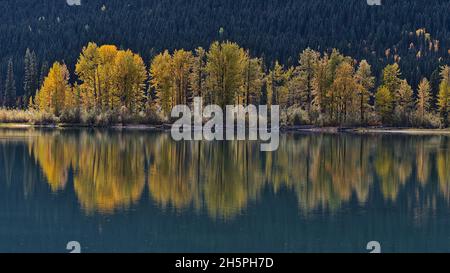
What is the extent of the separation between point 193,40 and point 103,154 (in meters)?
136

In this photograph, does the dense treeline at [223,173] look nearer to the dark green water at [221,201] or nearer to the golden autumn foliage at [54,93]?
the dark green water at [221,201]

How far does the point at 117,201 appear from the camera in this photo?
90.6ft

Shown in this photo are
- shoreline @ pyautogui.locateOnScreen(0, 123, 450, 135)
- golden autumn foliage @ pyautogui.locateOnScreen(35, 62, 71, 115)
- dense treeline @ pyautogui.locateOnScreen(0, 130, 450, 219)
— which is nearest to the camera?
dense treeline @ pyautogui.locateOnScreen(0, 130, 450, 219)

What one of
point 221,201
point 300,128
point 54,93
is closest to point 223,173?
point 221,201

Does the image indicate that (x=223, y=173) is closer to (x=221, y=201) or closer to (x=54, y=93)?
(x=221, y=201)

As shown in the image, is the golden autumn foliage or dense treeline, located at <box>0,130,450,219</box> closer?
dense treeline, located at <box>0,130,450,219</box>

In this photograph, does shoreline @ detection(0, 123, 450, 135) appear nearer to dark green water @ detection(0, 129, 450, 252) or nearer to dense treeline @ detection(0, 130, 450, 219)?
dense treeline @ detection(0, 130, 450, 219)

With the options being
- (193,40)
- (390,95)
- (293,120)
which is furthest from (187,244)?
(193,40)

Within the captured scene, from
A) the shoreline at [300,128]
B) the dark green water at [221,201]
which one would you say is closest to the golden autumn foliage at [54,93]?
the shoreline at [300,128]

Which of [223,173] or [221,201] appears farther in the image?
[223,173]

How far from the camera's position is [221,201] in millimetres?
27906

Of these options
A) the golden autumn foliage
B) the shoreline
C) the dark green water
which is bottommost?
the dark green water

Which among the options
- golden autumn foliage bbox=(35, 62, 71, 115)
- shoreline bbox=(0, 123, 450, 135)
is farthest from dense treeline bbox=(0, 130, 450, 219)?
golden autumn foliage bbox=(35, 62, 71, 115)

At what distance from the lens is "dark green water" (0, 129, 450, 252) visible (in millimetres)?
21006
